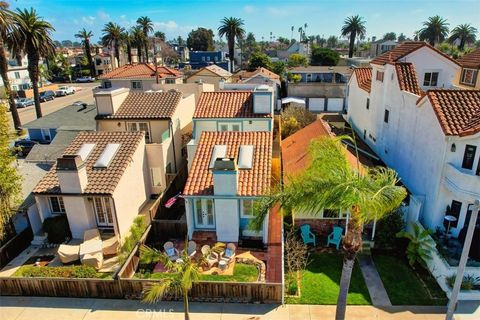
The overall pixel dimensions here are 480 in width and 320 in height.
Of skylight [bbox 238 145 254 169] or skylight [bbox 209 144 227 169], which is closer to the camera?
skylight [bbox 238 145 254 169]

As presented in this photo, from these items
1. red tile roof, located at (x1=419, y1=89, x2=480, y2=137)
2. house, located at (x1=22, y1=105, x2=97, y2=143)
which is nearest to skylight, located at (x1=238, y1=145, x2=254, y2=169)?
red tile roof, located at (x1=419, y1=89, x2=480, y2=137)

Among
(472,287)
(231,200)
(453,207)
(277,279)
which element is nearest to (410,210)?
(453,207)

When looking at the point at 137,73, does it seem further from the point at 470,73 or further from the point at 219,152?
the point at 470,73

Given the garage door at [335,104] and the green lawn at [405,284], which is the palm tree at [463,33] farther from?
the green lawn at [405,284]

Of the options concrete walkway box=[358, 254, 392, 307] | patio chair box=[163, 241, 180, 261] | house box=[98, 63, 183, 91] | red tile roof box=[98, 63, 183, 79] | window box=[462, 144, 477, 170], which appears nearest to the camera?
concrete walkway box=[358, 254, 392, 307]

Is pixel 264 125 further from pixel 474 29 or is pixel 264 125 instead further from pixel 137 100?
pixel 474 29

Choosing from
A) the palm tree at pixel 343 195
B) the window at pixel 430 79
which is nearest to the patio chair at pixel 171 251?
the palm tree at pixel 343 195

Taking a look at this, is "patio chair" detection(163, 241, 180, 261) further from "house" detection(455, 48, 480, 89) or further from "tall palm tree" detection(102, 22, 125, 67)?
"tall palm tree" detection(102, 22, 125, 67)

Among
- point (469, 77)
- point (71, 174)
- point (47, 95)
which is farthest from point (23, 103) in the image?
point (469, 77)
